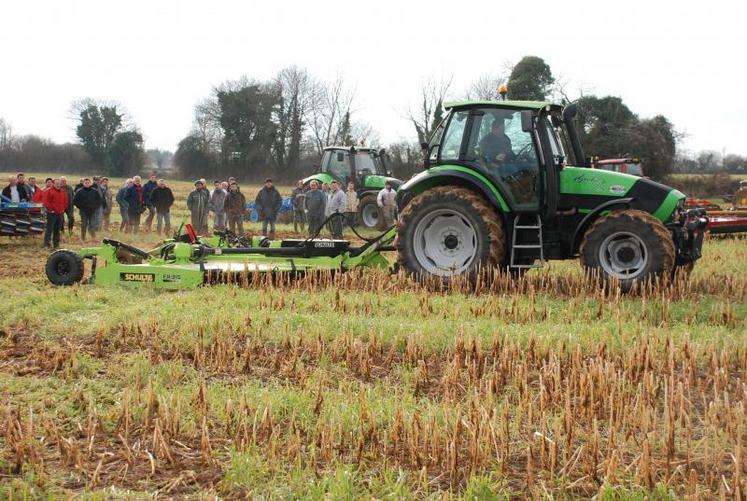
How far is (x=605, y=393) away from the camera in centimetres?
476

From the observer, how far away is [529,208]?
927 centimetres

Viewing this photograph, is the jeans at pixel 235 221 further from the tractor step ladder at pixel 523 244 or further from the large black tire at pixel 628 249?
the large black tire at pixel 628 249

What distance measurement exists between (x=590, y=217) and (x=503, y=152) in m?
1.23

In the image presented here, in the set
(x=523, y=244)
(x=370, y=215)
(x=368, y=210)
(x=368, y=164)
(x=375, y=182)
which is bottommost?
(x=370, y=215)

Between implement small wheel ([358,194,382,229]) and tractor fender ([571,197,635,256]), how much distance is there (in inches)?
466

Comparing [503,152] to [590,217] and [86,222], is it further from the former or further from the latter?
[86,222]

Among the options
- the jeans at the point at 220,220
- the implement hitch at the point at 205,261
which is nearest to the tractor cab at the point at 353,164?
the jeans at the point at 220,220

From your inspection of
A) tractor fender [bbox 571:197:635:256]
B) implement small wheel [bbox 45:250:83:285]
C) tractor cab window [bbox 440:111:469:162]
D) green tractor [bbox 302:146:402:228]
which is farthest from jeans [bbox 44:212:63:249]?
tractor fender [bbox 571:197:635:256]

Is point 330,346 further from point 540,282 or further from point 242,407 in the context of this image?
point 540,282

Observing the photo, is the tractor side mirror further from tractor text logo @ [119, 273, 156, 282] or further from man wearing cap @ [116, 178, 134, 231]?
man wearing cap @ [116, 178, 134, 231]

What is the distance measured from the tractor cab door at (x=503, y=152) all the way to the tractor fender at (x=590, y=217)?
53 cm

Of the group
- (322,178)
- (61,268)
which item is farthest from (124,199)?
(61,268)

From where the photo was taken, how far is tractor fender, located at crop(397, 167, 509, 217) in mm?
9328

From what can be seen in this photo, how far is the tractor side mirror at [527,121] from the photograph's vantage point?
29.7 feet
